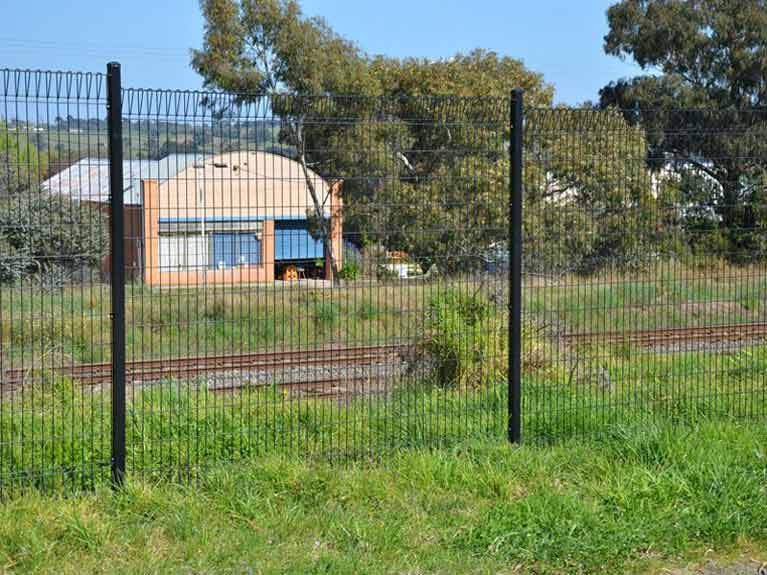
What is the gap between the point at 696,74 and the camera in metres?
40.3

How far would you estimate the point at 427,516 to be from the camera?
6.88 m

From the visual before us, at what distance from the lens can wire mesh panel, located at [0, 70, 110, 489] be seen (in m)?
6.77

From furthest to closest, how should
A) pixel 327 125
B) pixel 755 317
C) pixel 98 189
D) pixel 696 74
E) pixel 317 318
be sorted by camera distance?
pixel 696 74
pixel 755 317
pixel 317 318
pixel 327 125
pixel 98 189

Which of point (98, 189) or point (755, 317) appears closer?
point (98, 189)

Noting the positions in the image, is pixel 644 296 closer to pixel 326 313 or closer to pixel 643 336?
pixel 643 336

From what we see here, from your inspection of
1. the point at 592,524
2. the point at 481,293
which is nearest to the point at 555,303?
the point at 481,293

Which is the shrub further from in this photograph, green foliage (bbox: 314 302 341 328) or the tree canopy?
the tree canopy

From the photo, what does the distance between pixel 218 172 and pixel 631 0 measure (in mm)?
36562

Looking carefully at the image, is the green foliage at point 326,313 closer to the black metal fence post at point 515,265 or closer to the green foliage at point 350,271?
the green foliage at point 350,271

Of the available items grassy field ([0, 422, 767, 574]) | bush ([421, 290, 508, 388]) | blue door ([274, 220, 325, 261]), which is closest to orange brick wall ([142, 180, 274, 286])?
blue door ([274, 220, 325, 261])

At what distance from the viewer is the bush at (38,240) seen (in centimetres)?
683

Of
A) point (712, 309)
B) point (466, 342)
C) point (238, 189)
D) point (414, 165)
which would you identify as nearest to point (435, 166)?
point (414, 165)

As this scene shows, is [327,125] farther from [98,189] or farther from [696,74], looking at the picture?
[696,74]

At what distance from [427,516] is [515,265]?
2270mm
